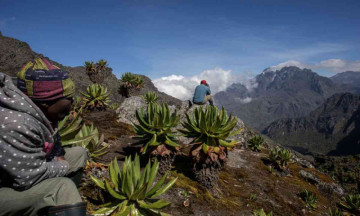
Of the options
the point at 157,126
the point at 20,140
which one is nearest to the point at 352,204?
the point at 157,126

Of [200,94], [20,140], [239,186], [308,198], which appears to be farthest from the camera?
[200,94]

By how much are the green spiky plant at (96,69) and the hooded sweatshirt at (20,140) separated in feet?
79.8

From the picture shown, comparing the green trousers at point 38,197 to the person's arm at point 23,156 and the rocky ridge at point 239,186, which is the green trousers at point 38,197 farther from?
the rocky ridge at point 239,186

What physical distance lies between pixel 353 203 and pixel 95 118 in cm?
1105

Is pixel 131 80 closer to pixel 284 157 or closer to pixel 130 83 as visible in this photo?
pixel 130 83

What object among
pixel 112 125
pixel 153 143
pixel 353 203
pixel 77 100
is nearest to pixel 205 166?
pixel 153 143

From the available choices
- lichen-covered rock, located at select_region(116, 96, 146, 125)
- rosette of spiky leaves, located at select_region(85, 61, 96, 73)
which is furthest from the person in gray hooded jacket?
rosette of spiky leaves, located at select_region(85, 61, 96, 73)

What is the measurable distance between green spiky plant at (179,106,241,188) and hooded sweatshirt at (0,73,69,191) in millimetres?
4173

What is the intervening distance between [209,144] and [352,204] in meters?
6.33

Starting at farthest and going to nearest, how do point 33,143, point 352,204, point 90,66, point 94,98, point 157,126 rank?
point 90,66
point 94,98
point 352,204
point 157,126
point 33,143

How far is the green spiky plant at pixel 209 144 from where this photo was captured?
233 inches

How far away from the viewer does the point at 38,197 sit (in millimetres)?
2125

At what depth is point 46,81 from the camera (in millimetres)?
2297

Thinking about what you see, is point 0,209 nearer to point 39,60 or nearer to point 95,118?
point 39,60
